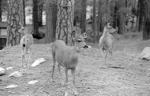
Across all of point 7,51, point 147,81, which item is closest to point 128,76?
point 147,81

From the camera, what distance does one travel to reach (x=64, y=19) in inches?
383

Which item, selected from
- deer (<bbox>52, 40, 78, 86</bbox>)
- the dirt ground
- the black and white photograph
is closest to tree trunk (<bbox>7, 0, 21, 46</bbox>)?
the black and white photograph

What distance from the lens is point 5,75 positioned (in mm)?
8117

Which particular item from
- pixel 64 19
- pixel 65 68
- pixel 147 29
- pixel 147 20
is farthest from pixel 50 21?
pixel 65 68

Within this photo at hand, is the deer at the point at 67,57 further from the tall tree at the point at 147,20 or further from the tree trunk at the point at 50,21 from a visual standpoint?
the tall tree at the point at 147,20

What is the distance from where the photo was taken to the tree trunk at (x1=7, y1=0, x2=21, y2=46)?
495 inches

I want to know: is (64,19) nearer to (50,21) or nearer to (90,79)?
(90,79)

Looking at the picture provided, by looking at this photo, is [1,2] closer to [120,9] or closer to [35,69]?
[120,9]

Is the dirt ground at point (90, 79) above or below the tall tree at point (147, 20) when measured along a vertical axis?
below

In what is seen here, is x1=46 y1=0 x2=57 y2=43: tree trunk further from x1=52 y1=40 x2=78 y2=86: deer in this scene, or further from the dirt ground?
x1=52 y1=40 x2=78 y2=86: deer

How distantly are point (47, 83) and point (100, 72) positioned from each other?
1.80 metres

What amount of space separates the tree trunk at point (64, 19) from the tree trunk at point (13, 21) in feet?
11.2

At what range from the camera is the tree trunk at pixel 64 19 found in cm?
966

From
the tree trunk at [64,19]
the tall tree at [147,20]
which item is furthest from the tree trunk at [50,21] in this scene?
the tree trunk at [64,19]
